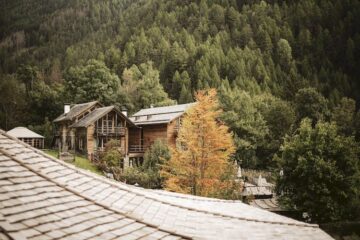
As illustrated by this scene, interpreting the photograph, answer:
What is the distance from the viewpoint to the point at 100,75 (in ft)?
194

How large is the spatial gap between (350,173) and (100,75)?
44493 mm

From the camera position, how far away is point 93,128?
4316 centimetres

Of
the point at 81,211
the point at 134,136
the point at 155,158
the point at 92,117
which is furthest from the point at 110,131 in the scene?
the point at 81,211

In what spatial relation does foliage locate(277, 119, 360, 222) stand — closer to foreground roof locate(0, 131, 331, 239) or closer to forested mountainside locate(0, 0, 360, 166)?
foreground roof locate(0, 131, 331, 239)

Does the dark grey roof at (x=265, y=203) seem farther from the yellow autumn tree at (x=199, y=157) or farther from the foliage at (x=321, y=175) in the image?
the yellow autumn tree at (x=199, y=157)

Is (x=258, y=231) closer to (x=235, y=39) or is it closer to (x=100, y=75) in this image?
(x=100, y=75)

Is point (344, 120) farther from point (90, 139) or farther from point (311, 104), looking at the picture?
point (90, 139)

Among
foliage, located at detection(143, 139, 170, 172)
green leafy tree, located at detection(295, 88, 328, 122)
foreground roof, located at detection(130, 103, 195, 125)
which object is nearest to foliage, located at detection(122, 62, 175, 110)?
foreground roof, located at detection(130, 103, 195, 125)

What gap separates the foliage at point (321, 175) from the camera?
75.0ft

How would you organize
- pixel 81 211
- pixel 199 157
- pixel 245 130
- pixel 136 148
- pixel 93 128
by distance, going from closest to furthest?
pixel 81 211 < pixel 199 157 < pixel 93 128 < pixel 136 148 < pixel 245 130

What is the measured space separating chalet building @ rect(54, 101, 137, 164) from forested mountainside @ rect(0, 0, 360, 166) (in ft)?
26.1

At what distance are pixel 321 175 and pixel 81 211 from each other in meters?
21.3

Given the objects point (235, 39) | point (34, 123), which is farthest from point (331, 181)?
point (235, 39)

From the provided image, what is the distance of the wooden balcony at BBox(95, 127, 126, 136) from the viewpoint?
142 ft
